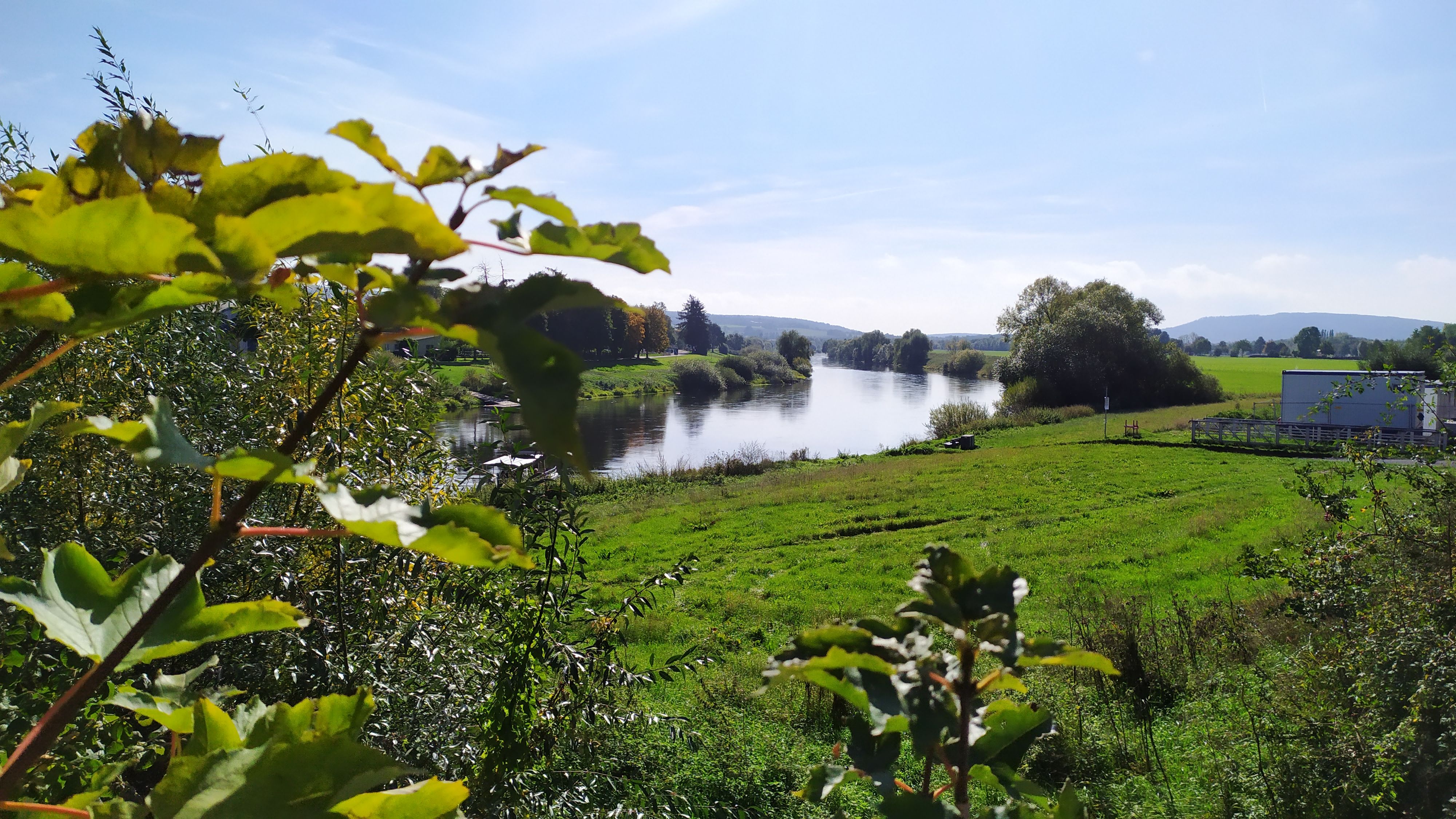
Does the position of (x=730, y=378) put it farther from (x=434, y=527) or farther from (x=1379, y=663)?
(x=434, y=527)

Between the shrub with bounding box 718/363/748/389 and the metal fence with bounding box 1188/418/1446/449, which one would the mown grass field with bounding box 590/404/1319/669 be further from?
the shrub with bounding box 718/363/748/389

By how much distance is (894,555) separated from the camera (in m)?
13.1

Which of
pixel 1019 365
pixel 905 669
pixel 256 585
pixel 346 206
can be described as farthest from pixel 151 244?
pixel 1019 365

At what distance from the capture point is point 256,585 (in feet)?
7.82

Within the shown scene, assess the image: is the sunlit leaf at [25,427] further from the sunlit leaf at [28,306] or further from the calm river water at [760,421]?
the calm river water at [760,421]

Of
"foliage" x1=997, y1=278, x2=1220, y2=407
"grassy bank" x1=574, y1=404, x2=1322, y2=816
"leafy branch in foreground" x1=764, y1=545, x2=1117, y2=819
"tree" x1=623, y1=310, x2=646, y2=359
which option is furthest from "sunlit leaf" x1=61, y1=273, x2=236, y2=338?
"tree" x1=623, y1=310, x2=646, y2=359

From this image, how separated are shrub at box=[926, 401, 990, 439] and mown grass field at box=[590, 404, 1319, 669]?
10054mm

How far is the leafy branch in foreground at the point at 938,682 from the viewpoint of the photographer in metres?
0.73

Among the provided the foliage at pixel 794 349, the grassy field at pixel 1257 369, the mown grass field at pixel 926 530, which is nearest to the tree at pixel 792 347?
the foliage at pixel 794 349

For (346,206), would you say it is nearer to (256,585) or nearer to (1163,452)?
(256,585)

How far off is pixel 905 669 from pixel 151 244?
70cm

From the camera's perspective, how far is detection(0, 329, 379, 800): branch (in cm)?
46

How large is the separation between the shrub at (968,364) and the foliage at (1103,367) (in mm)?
35311

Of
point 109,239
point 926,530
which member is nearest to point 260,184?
point 109,239
